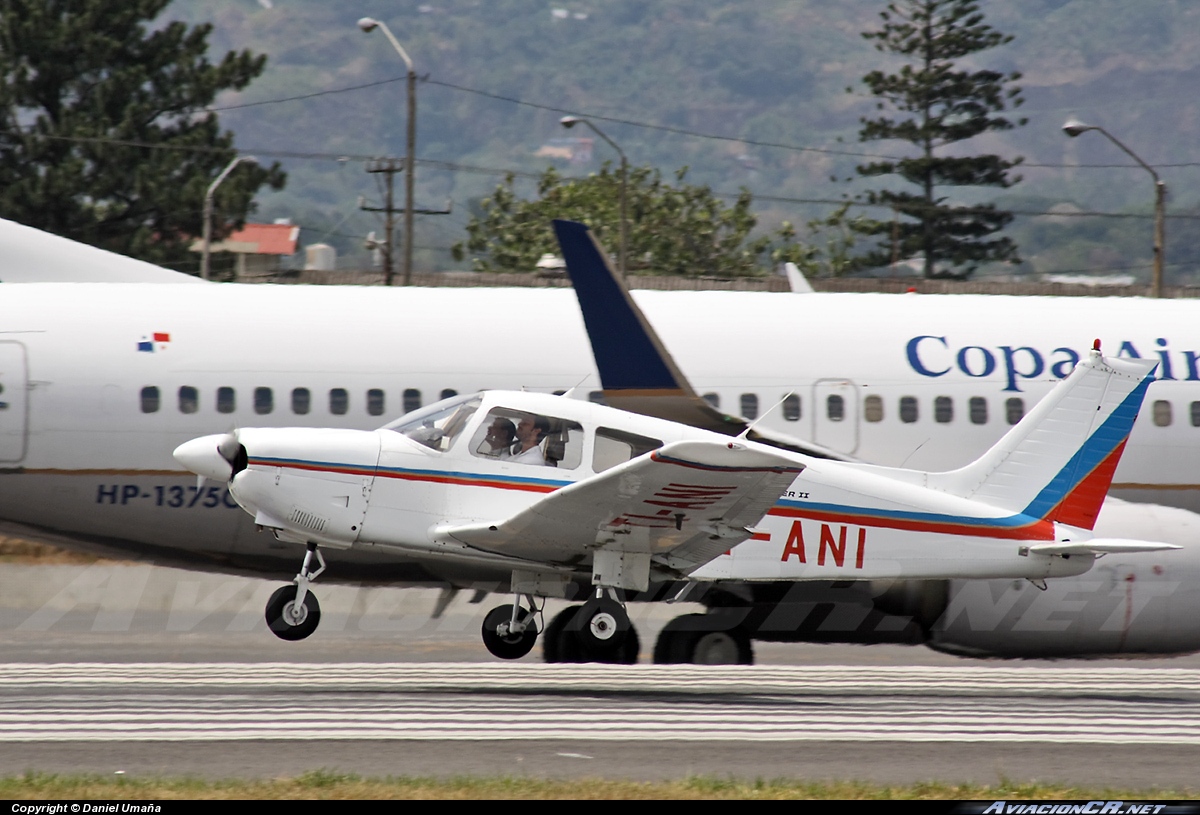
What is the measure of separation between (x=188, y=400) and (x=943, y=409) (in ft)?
27.0

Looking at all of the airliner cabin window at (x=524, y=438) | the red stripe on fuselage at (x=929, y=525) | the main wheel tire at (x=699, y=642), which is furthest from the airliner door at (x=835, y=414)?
the airliner cabin window at (x=524, y=438)

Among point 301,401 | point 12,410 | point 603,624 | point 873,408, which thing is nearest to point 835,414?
point 873,408

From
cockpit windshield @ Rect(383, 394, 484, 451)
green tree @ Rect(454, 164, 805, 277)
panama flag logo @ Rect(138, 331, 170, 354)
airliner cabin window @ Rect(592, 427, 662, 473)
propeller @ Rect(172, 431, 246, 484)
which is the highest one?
green tree @ Rect(454, 164, 805, 277)

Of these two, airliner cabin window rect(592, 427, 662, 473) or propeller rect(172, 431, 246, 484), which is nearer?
propeller rect(172, 431, 246, 484)

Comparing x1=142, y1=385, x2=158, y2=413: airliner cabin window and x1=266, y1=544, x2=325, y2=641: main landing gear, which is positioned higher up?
x1=142, y1=385, x2=158, y2=413: airliner cabin window

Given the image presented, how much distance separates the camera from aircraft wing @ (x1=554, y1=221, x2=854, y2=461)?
16391 millimetres

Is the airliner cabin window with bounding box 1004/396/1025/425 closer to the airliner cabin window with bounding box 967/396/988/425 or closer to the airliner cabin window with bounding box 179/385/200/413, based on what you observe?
the airliner cabin window with bounding box 967/396/988/425

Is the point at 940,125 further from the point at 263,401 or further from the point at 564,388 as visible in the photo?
the point at 263,401

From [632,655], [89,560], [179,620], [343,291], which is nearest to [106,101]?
[89,560]

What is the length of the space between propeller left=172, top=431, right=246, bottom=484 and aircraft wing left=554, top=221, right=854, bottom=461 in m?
4.04

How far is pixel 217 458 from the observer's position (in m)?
14.0

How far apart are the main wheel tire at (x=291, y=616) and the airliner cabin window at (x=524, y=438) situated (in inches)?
77.8

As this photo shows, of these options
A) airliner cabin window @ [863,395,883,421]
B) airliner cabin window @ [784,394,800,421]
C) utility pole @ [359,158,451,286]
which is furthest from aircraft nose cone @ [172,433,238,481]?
utility pole @ [359,158,451,286]

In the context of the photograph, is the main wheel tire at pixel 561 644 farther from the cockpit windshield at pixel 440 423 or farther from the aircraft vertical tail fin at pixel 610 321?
the cockpit windshield at pixel 440 423
